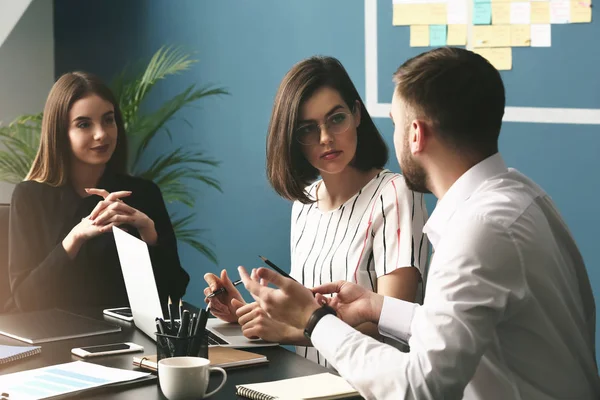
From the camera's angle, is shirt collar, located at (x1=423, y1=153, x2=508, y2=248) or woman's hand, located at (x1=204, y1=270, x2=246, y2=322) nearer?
shirt collar, located at (x1=423, y1=153, x2=508, y2=248)

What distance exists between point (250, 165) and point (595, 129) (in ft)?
5.47

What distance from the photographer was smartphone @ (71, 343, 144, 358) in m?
1.85

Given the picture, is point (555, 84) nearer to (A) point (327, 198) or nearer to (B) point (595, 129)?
(B) point (595, 129)

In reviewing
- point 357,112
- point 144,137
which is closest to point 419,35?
point 357,112

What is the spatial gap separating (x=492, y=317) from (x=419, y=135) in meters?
0.35

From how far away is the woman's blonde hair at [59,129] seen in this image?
2.84m

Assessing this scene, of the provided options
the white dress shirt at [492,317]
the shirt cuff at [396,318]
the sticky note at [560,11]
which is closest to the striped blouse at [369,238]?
the shirt cuff at [396,318]

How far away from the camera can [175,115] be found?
4.34 m

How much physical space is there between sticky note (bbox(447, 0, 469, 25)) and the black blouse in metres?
1.35

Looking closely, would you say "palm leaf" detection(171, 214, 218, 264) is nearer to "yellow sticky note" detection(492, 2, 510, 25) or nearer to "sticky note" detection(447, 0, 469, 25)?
"sticky note" detection(447, 0, 469, 25)

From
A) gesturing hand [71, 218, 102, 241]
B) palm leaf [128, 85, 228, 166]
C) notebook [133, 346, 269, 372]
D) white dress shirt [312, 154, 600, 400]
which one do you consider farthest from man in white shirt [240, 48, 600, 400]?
palm leaf [128, 85, 228, 166]

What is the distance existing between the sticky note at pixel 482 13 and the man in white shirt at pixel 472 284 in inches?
71.6

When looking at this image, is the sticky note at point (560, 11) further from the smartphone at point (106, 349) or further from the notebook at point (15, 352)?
the notebook at point (15, 352)

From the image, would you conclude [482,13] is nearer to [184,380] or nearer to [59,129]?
[59,129]
